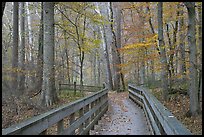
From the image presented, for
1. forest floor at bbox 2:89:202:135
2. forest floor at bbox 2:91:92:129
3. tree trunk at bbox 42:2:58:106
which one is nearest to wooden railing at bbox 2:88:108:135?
forest floor at bbox 2:89:202:135

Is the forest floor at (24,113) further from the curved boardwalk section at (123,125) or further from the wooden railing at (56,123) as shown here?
the wooden railing at (56,123)

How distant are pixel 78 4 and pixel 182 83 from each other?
33.7 ft

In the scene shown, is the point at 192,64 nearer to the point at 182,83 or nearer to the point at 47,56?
the point at 47,56

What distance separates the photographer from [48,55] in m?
14.2

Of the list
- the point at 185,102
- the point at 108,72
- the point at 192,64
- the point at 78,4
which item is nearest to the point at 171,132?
the point at 192,64

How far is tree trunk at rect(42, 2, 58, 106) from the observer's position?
46.5ft

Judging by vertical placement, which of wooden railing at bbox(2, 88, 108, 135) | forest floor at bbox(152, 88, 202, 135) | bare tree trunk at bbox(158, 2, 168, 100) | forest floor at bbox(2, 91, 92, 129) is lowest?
forest floor at bbox(152, 88, 202, 135)

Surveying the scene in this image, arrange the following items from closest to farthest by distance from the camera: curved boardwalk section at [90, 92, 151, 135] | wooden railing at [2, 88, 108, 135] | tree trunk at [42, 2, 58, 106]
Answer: wooden railing at [2, 88, 108, 135], curved boardwalk section at [90, 92, 151, 135], tree trunk at [42, 2, 58, 106]

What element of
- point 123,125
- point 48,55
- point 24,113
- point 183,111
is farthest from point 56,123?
point 183,111

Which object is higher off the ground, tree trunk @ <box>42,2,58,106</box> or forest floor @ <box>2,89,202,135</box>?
tree trunk @ <box>42,2,58,106</box>

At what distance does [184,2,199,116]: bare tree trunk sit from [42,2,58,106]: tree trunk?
646cm

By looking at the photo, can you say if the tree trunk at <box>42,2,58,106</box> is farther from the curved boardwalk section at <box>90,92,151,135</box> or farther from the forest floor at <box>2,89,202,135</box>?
the curved boardwalk section at <box>90,92,151,135</box>

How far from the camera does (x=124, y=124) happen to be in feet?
31.6

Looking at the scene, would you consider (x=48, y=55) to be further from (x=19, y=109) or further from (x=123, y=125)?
(x=123, y=125)
